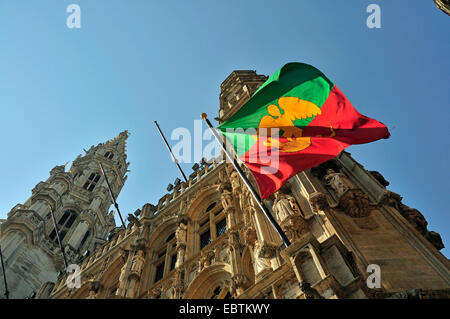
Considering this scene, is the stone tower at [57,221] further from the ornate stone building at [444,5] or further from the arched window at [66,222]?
the ornate stone building at [444,5]

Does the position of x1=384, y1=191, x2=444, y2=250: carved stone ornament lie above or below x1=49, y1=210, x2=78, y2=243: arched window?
below

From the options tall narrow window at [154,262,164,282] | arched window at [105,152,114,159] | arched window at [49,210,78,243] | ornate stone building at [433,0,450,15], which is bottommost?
tall narrow window at [154,262,164,282]

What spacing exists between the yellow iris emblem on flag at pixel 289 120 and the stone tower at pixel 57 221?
19929 mm

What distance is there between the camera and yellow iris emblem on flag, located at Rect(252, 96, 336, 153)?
1088 cm

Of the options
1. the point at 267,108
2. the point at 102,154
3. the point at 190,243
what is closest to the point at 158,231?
the point at 190,243

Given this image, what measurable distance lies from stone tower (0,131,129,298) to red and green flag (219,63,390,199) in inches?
766

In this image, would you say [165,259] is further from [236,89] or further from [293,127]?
[236,89]

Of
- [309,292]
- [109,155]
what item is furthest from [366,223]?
[109,155]

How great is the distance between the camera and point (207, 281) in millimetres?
14484

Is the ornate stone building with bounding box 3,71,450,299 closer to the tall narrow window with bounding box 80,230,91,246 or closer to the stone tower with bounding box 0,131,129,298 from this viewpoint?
the stone tower with bounding box 0,131,129,298

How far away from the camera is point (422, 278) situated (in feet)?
26.1

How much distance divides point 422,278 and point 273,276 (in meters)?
2.84

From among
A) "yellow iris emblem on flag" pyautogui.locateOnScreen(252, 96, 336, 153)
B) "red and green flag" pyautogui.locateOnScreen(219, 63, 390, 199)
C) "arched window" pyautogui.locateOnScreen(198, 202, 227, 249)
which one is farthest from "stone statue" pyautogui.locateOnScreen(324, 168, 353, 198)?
"arched window" pyautogui.locateOnScreen(198, 202, 227, 249)
